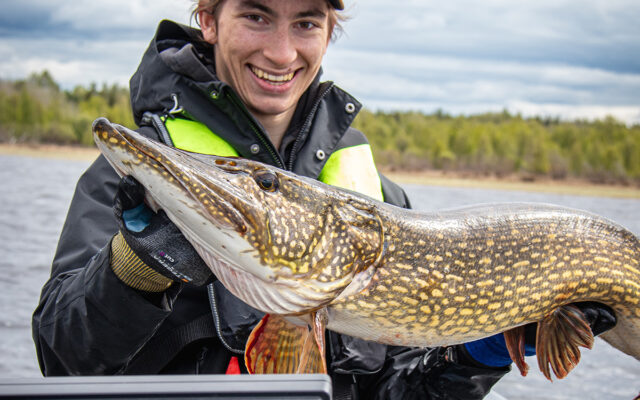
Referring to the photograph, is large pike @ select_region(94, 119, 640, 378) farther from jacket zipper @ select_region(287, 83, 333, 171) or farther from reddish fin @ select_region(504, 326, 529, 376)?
jacket zipper @ select_region(287, 83, 333, 171)

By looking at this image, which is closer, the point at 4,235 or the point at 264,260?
the point at 264,260

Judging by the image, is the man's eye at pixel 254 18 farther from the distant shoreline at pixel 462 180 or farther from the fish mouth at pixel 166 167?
the distant shoreline at pixel 462 180

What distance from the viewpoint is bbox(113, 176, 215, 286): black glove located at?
5.29 ft

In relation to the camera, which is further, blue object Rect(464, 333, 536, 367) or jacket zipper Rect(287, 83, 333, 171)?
jacket zipper Rect(287, 83, 333, 171)

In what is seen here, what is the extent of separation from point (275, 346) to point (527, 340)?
0.93m

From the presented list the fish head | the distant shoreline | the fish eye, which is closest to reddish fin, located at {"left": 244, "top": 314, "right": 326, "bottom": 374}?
the fish head

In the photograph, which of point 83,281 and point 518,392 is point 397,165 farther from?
point 83,281

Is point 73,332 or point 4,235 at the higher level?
point 73,332

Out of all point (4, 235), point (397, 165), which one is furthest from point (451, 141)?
point (4, 235)

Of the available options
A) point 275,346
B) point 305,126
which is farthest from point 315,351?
point 305,126

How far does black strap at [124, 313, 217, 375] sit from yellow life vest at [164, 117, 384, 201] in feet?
1.98

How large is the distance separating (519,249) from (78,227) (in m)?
1.43

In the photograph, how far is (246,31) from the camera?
2254mm

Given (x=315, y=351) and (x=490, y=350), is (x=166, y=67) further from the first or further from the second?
(x=490, y=350)
